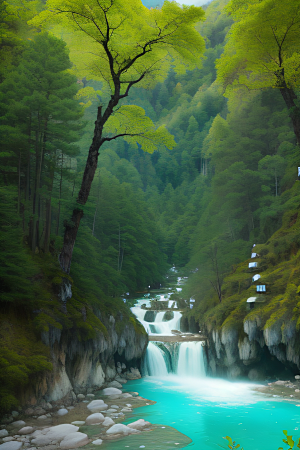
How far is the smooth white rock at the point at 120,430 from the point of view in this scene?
31.2 ft

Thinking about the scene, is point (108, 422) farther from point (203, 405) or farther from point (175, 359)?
point (175, 359)

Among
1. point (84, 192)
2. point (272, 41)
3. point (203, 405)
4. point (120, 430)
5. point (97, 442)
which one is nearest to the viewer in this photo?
point (97, 442)

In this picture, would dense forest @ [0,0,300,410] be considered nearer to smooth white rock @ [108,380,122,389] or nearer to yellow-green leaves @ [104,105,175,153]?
yellow-green leaves @ [104,105,175,153]

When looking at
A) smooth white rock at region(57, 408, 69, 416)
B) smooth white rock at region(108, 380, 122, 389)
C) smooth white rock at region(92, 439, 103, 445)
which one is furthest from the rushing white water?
smooth white rock at region(92, 439, 103, 445)

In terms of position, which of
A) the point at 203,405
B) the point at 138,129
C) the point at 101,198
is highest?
the point at 101,198

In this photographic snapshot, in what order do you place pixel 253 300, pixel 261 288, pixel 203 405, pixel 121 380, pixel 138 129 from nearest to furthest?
pixel 203 405, pixel 138 129, pixel 121 380, pixel 253 300, pixel 261 288

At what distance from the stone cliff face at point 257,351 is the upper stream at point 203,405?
791 millimetres

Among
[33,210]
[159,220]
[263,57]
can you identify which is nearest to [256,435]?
[33,210]

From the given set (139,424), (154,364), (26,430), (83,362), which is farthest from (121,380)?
(26,430)

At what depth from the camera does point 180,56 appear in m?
12.8

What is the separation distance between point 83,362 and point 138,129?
30.8ft

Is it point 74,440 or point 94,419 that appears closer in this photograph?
point 74,440

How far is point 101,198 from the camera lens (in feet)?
97.3

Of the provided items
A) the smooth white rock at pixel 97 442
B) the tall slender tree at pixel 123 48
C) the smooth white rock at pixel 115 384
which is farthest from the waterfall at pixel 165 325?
the smooth white rock at pixel 97 442
